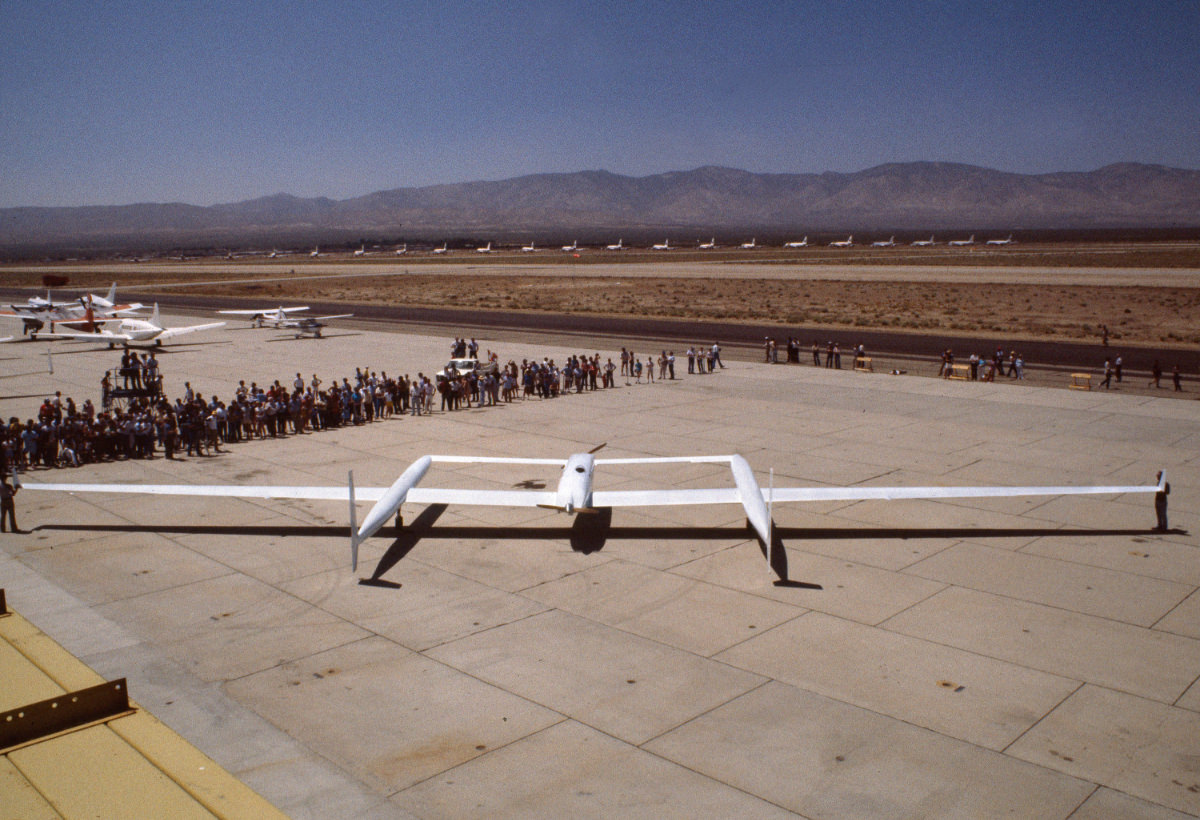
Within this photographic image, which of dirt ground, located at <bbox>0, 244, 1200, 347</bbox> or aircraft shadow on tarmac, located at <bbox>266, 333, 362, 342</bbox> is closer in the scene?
aircraft shadow on tarmac, located at <bbox>266, 333, 362, 342</bbox>

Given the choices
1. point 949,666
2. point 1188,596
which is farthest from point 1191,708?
point 1188,596

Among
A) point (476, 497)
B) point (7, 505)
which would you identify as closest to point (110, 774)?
point (476, 497)

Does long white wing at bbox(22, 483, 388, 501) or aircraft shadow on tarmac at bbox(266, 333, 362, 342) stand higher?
aircraft shadow on tarmac at bbox(266, 333, 362, 342)

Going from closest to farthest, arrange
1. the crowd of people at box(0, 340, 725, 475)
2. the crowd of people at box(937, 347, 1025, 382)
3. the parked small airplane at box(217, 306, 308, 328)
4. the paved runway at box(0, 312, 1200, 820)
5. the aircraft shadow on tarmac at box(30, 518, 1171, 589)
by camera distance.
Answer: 1. the paved runway at box(0, 312, 1200, 820)
2. the aircraft shadow on tarmac at box(30, 518, 1171, 589)
3. the crowd of people at box(0, 340, 725, 475)
4. the crowd of people at box(937, 347, 1025, 382)
5. the parked small airplane at box(217, 306, 308, 328)

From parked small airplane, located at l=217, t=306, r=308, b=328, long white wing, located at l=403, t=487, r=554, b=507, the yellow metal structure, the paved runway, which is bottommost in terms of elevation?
the paved runway

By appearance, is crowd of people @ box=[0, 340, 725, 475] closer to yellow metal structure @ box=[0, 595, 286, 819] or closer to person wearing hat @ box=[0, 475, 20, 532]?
person wearing hat @ box=[0, 475, 20, 532]

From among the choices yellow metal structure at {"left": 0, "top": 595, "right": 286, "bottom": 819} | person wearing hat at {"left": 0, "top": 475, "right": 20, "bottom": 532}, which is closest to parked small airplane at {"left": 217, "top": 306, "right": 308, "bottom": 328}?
person wearing hat at {"left": 0, "top": 475, "right": 20, "bottom": 532}

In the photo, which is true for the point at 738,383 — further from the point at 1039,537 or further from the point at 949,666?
the point at 949,666
